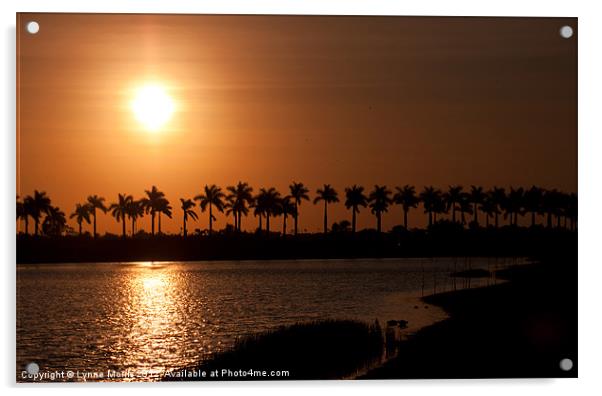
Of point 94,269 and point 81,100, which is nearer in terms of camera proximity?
point 81,100

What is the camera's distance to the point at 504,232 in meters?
9.66

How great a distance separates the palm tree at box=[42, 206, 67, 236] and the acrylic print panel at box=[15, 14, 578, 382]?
0.02 metres

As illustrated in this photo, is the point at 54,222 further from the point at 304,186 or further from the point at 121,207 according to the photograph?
the point at 304,186

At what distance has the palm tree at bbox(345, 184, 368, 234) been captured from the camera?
31.0 feet

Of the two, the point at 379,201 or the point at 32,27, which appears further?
the point at 379,201

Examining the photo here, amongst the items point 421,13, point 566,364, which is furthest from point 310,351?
point 421,13

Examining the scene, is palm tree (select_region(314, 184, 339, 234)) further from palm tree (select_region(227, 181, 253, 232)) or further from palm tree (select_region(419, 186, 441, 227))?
palm tree (select_region(419, 186, 441, 227))

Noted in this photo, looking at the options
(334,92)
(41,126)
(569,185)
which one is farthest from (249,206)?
(569,185)

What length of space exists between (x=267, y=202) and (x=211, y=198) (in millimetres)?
513

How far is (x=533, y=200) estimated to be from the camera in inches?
362

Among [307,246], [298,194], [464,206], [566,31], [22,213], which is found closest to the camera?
[22,213]

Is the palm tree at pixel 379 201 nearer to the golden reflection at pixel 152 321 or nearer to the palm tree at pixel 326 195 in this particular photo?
the palm tree at pixel 326 195
